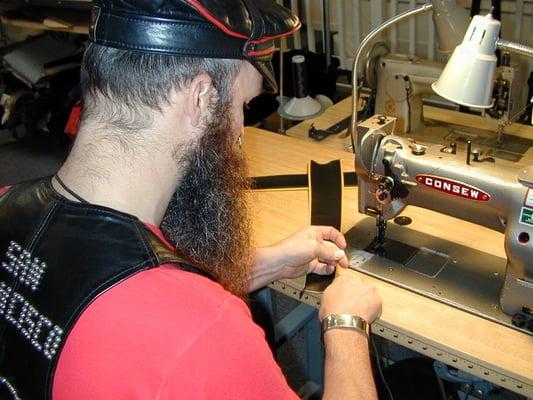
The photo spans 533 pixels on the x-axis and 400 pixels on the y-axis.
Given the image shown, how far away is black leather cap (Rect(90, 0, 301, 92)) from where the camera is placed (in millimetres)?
810

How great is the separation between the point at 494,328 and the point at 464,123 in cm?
103

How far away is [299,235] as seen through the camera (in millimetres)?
1371

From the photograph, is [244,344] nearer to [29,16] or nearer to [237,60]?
[237,60]

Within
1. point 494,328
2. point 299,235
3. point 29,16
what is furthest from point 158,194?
point 29,16

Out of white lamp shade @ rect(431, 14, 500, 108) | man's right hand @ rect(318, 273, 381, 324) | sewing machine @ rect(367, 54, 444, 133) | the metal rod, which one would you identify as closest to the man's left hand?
man's right hand @ rect(318, 273, 381, 324)

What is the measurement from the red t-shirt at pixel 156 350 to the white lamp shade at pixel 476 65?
660 mm

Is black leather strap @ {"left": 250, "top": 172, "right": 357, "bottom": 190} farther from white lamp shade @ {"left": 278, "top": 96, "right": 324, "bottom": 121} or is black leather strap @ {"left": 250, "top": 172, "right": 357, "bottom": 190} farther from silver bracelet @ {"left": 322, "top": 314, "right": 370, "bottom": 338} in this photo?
silver bracelet @ {"left": 322, "top": 314, "right": 370, "bottom": 338}

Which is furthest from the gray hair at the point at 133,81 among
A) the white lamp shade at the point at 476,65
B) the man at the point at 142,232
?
the white lamp shade at the point at 476,65

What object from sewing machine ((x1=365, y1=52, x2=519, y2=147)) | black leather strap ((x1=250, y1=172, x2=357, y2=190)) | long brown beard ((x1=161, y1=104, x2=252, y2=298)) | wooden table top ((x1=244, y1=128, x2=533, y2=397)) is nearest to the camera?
long brown beard ((x1=161, y1=104, x2=252, y2=298))

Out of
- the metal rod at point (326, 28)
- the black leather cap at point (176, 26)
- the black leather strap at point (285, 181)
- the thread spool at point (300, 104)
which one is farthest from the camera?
the metal rod at point (326, 28)

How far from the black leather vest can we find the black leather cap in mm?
241

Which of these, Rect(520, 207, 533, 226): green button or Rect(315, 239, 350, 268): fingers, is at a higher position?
Rect(520, 207, 533, 226): green button

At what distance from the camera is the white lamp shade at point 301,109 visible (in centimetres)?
201

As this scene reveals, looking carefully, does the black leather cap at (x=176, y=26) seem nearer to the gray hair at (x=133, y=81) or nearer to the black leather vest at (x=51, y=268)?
the gray hair at (x=133, y=81)
